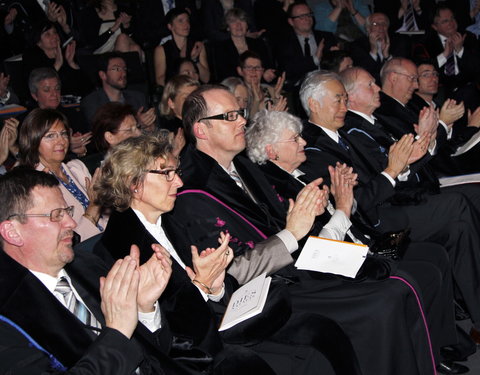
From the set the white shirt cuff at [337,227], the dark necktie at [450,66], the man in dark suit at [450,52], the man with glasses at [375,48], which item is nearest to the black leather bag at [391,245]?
the white shirt cuff at [337,227]

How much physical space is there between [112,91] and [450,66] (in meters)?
4.41

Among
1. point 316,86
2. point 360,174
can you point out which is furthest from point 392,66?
point 360,174

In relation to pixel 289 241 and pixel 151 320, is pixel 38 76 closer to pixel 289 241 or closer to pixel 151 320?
pixel 289 241

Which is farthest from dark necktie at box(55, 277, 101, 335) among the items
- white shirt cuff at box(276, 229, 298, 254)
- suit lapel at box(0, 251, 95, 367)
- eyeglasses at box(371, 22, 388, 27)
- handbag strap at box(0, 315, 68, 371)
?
eyeglasses at box(371, 22, 388, 27)

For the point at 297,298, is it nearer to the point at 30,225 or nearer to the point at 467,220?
the point at 30,225

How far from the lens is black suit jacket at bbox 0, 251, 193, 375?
79.5 inches

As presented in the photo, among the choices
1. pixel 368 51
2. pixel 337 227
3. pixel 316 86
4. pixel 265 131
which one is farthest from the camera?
pixel 368 51

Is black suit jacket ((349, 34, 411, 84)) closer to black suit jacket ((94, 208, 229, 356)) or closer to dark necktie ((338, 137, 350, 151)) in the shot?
dark necktie ((338, 137, 350, 151))

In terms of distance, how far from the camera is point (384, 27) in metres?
8.25

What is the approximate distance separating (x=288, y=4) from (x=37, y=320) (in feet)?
25.3

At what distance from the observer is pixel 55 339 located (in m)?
2.18

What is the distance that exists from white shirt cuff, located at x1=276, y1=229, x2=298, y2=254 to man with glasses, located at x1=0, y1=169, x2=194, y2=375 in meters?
0.96

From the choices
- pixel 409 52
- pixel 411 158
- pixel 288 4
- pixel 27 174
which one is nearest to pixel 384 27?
pixel 409 52

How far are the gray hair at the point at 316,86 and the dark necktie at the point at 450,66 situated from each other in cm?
358
